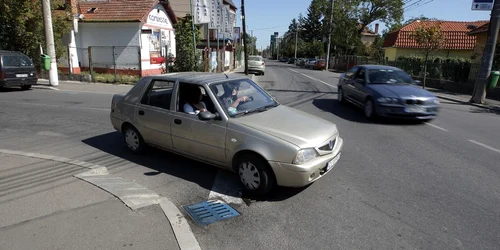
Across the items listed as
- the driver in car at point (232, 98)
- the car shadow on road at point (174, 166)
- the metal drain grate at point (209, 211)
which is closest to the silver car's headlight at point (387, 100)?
the driver in car at point (232, 98)

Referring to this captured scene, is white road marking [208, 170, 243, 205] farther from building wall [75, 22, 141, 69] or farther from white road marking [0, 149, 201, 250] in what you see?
building wall [75, 22, 141, 69]

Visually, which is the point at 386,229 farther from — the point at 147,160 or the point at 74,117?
the point at 74,117

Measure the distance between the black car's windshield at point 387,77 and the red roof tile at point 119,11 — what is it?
15.3 metres

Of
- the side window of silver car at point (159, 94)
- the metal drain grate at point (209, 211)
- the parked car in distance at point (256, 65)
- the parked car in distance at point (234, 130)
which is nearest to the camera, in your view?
the metal drain grate at point (209, 211)

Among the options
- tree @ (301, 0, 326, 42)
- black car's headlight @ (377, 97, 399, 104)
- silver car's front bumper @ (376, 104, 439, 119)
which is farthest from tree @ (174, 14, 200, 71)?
tree @ (301, 0, 326, 42)

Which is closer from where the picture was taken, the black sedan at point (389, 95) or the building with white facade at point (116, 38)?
the black sedan at point (389, 95)

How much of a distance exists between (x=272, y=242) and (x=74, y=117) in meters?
8.02

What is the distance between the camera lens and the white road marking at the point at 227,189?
419 cm

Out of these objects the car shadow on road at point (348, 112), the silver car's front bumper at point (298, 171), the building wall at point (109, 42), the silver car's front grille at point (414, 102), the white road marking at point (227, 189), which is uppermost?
the building wall at point (109, 42)

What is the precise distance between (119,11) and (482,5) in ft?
65.5

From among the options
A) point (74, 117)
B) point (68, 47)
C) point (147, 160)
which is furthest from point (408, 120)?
point (68, 47)

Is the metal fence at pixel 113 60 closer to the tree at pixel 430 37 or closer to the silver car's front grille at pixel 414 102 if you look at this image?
the silver car's front grille at pixel 414 102

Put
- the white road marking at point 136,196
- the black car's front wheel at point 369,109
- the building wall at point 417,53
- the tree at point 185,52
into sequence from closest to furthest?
the white road marking at point 136,196 < the black car's front wheel at point 369,109 < the tree at point 185,52 < the building wall at point 417,53

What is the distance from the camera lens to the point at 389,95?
8453mm
